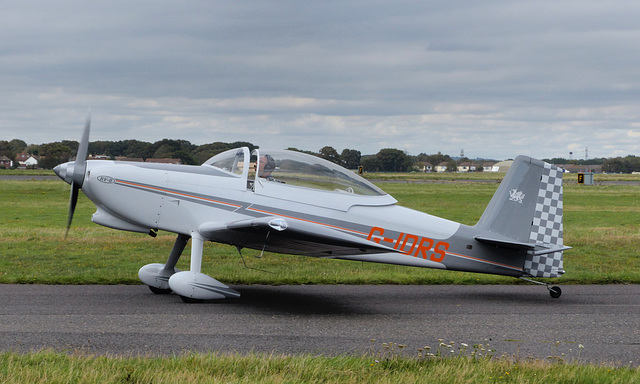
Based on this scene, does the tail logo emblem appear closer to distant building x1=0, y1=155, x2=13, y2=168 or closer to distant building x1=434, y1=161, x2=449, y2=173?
distant building x1=0, y1=155, x2=13, y2=168

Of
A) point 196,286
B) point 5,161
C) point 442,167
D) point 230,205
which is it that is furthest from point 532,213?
point 442,167

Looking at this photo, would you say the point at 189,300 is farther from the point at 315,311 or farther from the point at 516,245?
the point at 516,245

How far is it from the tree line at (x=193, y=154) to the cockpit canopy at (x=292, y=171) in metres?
0.36

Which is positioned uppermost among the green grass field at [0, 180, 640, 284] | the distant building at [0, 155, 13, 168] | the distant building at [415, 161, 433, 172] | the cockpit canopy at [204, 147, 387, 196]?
the distant building at [415, 161, 433, 172]

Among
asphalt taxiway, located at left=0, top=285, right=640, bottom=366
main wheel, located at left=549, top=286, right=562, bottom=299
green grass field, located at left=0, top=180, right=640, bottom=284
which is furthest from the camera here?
green grass field, located at left=0, top=180, right=640, bottom=284

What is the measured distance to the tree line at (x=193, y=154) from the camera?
40.3 feet

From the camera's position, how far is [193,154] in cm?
1231

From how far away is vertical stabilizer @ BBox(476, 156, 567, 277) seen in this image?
1019cm

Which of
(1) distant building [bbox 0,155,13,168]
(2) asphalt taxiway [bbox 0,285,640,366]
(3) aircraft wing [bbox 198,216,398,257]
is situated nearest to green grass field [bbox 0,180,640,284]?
(2) asphalt taxiway [bbox 0,285,640,366]

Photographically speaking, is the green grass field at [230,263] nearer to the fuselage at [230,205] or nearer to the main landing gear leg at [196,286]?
the fuselage at [230,205]

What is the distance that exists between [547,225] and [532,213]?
0.31 meters

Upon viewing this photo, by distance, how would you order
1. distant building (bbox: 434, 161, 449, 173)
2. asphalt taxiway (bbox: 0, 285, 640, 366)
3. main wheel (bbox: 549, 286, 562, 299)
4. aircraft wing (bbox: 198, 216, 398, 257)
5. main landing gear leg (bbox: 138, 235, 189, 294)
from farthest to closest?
distant building (bbox: 434, 161, 449, 173)
main wheel (bbox: 549, 286, 562, 299)
main landing gear leg (bbox: 138, 235, 189, 294)
aircraft wing (bbox: 198, 216, 398, 257)
asphalt taxiway (bbox: 0, 285, 640, 366)

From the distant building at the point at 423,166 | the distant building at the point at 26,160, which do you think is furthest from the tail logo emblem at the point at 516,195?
the distant building at the point at 423,166

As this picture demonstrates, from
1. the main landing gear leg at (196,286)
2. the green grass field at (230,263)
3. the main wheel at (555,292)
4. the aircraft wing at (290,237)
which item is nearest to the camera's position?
the aircraft wing at (290,237)
